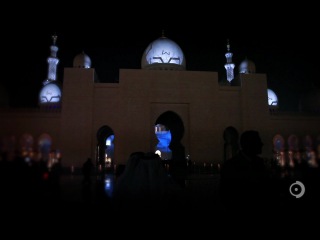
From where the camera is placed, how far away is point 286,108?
1036 inches

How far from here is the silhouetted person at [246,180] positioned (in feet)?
5.55

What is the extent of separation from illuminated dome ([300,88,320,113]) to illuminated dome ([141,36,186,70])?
35.9ft

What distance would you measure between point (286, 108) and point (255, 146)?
88.1ft

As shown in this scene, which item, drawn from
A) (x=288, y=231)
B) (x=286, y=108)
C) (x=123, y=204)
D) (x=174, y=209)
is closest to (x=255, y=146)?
(x=288, y=231)

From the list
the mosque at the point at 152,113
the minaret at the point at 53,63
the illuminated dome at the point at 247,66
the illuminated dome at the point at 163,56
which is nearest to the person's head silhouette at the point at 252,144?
the mosque at the point at 152,113

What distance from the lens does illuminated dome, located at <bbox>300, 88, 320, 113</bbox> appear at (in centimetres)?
2122

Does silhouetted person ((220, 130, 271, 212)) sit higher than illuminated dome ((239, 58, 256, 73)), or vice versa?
illuminated dome ((239, 58, 256, 73))

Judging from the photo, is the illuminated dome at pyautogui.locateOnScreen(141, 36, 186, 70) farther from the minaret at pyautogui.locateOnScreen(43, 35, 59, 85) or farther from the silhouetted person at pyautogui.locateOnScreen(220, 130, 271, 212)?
the silhouetted person at pyautogui.locateOnScreen(220, 130, 271, 212)

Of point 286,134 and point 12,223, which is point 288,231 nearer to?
point 12,223

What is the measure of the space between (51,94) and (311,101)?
18.9 m

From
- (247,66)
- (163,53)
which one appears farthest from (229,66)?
(163,53)

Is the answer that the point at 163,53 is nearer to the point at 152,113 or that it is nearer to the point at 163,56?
the point at 163,56

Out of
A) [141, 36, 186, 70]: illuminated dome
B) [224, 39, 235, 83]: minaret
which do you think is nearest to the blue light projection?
[224, 39, 235, 83]: minaret

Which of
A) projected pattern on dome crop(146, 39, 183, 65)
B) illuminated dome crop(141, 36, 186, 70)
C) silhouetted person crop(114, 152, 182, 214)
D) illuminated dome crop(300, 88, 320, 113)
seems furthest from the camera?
illuminated dome crop(300, 88, 320, 113)
